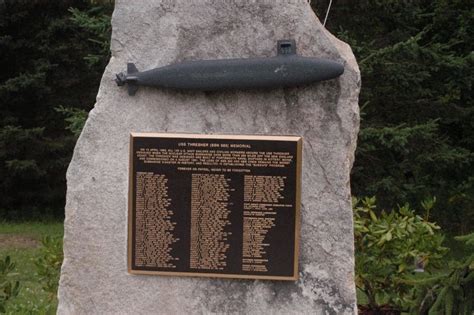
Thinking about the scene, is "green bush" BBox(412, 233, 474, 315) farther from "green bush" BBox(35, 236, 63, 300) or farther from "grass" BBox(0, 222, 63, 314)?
"grass" BBox(0, 222, 63, 314)

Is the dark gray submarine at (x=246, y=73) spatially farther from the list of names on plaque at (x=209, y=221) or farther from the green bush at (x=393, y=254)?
the green bush at (x=393, y=254)

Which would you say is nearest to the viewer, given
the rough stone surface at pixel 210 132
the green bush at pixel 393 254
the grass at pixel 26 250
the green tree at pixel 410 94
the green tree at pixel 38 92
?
the rough stone surface at pixel 210 132

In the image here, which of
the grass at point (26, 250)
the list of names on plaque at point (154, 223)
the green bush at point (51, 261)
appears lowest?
the grass at point (26, 250)

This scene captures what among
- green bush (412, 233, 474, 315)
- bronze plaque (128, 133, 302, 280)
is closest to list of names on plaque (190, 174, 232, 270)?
bronze plaque (128, 133, 302, 280)

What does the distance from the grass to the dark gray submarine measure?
12.2 feet

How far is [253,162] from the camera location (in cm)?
405

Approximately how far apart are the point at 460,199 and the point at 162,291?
31.2 feet

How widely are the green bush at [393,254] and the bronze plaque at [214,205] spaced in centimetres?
182

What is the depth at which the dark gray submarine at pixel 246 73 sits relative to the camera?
12.8 feet

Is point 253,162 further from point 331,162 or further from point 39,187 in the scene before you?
point 39,187

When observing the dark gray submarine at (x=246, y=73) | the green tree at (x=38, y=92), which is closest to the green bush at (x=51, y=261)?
the dark gray submarine at (x=246, y=73)

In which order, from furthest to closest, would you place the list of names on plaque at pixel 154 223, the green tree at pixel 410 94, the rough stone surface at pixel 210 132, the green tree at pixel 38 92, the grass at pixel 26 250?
the green tree at pixel 38 92, the green tree at pixel 410 94, the grass at pixel 26 250, the list of names on plaque at pixel 154 223, the rough stone surface at pixel 210 132

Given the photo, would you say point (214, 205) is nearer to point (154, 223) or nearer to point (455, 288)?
point (154, 223)

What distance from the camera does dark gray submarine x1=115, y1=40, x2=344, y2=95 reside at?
3912 millimetres
